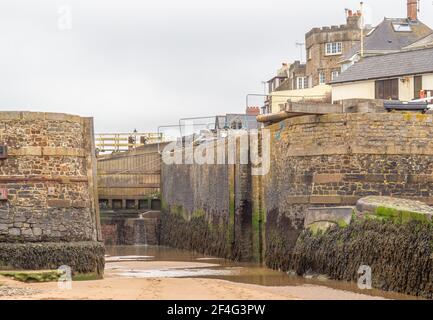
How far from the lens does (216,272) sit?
103 ft

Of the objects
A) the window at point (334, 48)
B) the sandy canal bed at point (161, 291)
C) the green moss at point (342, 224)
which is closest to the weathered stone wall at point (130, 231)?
the sandy canal bed at point (161, 291)

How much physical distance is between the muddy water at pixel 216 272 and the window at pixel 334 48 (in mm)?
34572

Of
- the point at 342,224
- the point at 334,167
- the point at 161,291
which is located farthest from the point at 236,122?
the point at 161,291

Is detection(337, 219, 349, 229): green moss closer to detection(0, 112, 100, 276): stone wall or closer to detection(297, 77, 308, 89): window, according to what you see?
detection(0, 112, 100, 276): stone wall

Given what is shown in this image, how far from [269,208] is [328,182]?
4.14 metres

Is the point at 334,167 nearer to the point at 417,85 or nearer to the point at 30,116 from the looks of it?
the point at 30,116

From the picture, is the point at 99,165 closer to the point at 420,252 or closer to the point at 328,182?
the point at 328,182

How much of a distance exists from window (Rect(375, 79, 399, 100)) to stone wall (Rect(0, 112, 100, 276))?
66.7ft

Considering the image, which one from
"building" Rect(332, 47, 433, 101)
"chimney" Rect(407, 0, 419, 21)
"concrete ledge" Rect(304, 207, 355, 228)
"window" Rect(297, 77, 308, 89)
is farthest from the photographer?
"window" Rect(297, 77, 308, 89)

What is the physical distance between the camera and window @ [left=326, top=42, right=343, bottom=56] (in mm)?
74625

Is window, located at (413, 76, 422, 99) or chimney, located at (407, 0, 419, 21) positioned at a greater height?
chimney, located at (407, 0, 419, 21)

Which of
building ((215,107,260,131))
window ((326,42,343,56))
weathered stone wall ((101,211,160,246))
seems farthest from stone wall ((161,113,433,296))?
window ((326,42,343,56))

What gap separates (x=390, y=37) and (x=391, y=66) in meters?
16.1

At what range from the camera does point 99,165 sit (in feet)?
168
